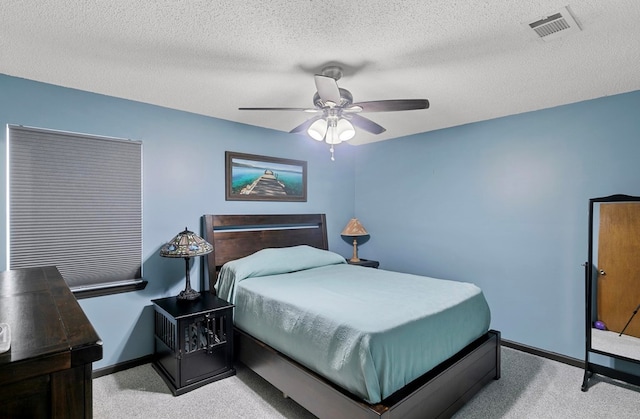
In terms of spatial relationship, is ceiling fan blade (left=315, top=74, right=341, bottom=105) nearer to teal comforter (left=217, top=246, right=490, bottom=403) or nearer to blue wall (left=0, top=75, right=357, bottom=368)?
teal comforter (left=217, top=246, right=490, bottom=403)

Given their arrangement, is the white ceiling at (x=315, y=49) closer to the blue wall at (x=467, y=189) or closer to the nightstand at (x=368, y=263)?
the blue wall at (x=467, y=189)

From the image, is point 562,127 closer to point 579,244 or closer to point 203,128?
point 579,244

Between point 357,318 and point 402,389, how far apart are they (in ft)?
1.50

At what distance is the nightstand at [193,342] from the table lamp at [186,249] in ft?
0.27

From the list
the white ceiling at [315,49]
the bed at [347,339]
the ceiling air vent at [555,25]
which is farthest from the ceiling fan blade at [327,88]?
the bed at [347,339]

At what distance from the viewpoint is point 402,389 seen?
187cm

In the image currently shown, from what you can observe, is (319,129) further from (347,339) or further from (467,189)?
(467,189)

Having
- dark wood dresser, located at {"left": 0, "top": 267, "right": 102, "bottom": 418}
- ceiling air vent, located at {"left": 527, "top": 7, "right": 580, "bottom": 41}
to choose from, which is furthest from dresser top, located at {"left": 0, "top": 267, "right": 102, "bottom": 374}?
ceiling air vent, located at {"left": 527, "top": 7, "right": 580, "bottom": 41}

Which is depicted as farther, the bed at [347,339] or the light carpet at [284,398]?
the light carpet at [284,398]

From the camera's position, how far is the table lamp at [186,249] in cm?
275

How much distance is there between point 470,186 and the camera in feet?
12.1

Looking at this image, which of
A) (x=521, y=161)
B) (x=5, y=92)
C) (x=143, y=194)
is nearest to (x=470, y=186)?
(x=521, y=161)

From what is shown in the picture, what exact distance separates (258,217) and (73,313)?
2655 millimetres

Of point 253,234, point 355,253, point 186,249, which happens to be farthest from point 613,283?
point 186,249
